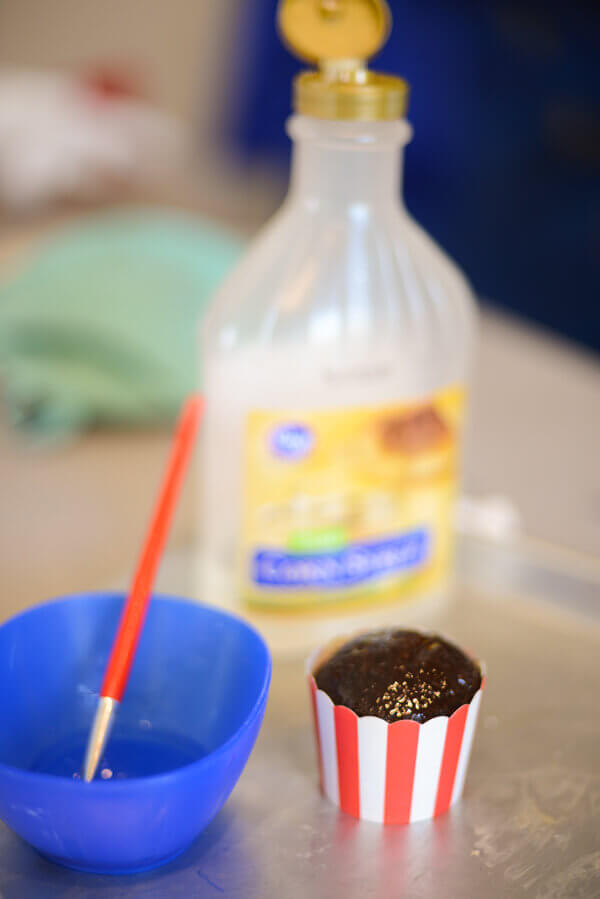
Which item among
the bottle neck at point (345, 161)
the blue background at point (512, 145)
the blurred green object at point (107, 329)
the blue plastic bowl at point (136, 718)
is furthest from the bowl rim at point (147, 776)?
the blue background at point (512, 145)

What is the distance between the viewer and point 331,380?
58 centimetres

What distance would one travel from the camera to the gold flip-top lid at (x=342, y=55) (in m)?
0.52

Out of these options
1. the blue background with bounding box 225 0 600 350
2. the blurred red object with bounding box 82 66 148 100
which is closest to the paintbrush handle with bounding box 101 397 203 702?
the blue background with bounding box 225 0 600 350

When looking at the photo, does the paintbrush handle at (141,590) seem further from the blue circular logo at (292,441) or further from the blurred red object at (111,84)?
the blurred red object at (111,84)

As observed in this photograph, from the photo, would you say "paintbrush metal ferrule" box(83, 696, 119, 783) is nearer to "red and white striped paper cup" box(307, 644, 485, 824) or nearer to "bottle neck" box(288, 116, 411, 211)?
"red and white striped paper cup" box(307, 644, 485, 824)

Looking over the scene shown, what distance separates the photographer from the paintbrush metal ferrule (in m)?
0.43

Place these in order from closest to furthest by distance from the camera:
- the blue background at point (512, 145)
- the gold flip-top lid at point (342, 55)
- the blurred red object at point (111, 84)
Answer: the gold flip-top lid at point (342, 55), the blue background at point (512, 145), the blurred red object at point (111, 84)

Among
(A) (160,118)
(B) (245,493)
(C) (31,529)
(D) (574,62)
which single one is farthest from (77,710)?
(A) (160,118)

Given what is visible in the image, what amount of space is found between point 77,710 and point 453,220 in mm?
1064

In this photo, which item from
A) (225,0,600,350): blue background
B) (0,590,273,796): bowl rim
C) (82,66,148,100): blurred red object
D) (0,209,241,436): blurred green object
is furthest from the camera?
(82,66,148,100): blurred red object

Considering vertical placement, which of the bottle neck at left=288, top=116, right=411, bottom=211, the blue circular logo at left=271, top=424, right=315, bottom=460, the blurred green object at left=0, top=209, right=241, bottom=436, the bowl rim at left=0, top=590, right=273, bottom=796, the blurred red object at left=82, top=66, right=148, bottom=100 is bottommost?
the blurred green object at left=0, top=209, right=241, bottom=436

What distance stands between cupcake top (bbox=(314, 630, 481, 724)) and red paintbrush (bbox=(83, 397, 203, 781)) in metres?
0.08

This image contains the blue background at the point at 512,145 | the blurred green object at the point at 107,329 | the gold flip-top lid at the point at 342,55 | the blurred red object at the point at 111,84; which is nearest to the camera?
the gold flip-top lid at the point at 342,55

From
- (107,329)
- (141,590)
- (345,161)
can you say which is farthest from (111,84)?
(141,590)
